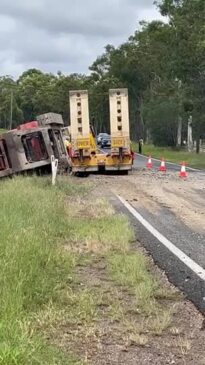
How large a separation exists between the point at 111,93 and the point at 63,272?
19125 millimetres

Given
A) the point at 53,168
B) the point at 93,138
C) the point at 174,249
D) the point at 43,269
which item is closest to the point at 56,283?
the point at 43,269

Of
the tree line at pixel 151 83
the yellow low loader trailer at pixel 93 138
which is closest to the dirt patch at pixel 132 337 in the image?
the yellow low loader trailer at pixel 93 138

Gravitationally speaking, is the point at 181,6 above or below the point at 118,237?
above

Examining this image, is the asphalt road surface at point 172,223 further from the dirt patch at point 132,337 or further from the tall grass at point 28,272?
the tall grass at point 28,272

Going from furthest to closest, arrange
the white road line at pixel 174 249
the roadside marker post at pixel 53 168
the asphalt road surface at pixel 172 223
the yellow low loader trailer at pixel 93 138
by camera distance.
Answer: the yellow low loader trailer at pixel 93 138 → the roadside marker post at pixel 53 168 → the white road line at pixel 174 249 → the asphalt road surface at pixel 172 223

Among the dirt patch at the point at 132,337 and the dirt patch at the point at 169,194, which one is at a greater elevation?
the dirt patch at the point at 132,337

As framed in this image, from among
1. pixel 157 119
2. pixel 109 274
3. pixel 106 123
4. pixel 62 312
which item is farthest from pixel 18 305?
pixel 106 123

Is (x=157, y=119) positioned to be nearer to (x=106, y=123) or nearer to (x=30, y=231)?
(x=106, y=123)

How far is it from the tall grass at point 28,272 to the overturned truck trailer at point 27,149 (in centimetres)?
913

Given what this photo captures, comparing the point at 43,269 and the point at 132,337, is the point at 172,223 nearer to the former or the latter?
the point at 43,269

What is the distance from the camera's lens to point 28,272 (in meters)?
6.40

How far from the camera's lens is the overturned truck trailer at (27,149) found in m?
20.9

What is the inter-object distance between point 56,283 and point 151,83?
61.5 m

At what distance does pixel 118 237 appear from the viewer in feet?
32.0
